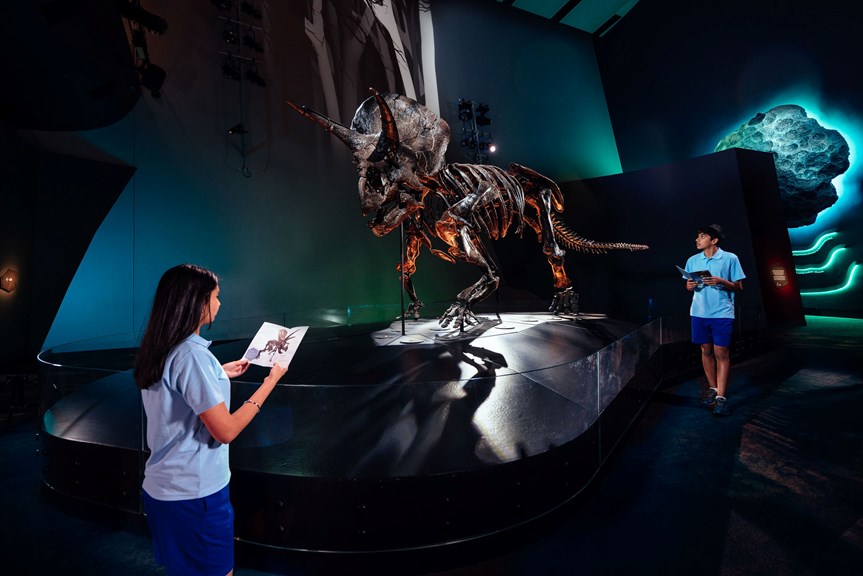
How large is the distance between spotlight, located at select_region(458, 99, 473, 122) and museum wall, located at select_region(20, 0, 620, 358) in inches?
7.8

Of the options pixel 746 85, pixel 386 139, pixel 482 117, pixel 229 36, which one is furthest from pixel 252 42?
pixel 746 85

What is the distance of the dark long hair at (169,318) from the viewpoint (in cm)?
133

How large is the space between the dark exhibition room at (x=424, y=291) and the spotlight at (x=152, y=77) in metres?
0.06

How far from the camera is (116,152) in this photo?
6.18 m

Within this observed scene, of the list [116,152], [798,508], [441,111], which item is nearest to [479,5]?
[441,111]

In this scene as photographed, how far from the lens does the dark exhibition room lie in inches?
83.2

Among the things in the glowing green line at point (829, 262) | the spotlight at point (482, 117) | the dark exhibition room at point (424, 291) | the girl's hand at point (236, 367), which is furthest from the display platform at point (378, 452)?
the glowing green line at point (829, 262)

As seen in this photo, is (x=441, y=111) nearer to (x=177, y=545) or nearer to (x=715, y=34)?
(x=715, y=34)

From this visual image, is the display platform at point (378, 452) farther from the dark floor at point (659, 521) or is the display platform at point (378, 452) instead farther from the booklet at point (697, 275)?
the booklet at point (697, 275)

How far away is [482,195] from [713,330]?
2.84 meters

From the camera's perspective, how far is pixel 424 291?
34.1 feet

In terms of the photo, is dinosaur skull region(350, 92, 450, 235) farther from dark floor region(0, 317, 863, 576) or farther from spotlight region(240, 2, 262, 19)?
spotlight region(240, 2, 262, 19)

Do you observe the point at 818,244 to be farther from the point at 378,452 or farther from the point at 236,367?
the point at 236,367

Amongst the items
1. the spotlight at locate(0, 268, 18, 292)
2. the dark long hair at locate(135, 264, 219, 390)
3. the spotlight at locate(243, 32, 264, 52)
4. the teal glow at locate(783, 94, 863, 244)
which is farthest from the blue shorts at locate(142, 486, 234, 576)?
the teal glow at locate(783, 94, 863, 244)
